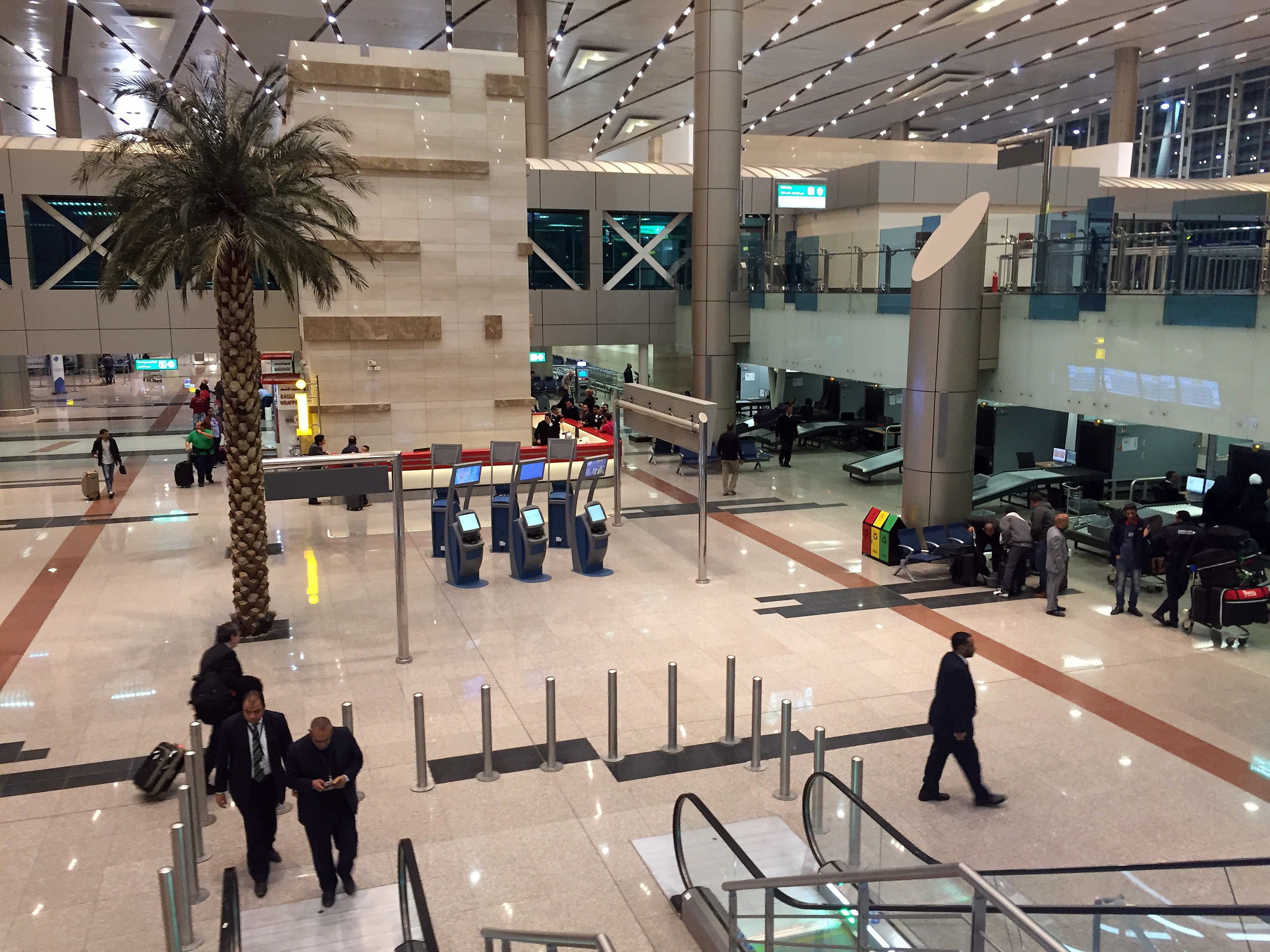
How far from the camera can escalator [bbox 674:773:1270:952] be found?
13.6 feet

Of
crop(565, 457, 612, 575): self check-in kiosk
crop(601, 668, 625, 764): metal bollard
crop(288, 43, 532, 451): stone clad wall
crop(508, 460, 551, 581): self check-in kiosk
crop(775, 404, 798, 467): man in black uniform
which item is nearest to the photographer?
crop(601, 668, 625, 764): metal bollard

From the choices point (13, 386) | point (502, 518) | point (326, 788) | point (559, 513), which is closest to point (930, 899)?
point (326, 788)

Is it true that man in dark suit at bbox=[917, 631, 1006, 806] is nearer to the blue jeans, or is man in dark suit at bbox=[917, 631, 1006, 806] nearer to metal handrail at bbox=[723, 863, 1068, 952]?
metal handrail at bbox=[723, 863, 1068, 952]

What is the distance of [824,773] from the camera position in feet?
22.7

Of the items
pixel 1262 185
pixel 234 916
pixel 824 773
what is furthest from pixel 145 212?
pixel 1262 185

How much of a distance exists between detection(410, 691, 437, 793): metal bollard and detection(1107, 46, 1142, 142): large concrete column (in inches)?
1692

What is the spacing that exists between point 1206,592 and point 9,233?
29.9m

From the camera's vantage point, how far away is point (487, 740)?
8.60 meters

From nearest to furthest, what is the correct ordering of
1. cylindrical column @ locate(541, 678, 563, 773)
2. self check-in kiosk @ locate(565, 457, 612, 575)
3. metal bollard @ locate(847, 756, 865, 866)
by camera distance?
1. metal bollard @ locate(847, 756, 865, 866)
2. cylindrical column @ locate(541, 678, 563, 773)
3. self check-in kiosk @ locate(565, 457, 612, 575)

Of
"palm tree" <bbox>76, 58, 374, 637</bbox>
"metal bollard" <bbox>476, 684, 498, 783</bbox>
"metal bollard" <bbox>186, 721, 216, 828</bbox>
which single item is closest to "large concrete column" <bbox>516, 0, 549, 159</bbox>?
"palm tree" <bbox>76, 58, 374, 637</bbox>

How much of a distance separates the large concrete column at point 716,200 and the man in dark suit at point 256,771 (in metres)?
20.9

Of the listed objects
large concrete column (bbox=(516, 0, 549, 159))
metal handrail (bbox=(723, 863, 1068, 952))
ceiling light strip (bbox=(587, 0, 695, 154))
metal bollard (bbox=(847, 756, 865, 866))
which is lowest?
metal bollard (bbox=(847, 756, 865, 866))

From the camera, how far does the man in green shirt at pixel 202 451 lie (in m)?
22.5

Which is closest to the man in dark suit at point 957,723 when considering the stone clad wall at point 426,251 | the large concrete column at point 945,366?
the large concrete column at point 945,366
